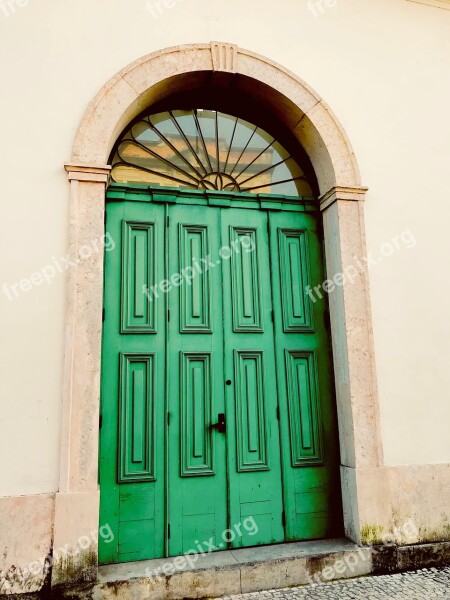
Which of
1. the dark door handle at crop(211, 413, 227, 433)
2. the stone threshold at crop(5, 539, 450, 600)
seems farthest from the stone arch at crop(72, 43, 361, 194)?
the stone threshold at crop(5, 539, 450, 600)

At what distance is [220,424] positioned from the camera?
12.4 feet

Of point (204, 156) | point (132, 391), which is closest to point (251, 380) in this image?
point (132, 391)

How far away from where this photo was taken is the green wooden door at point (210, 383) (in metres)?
3.60

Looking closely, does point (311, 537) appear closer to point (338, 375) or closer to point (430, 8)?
point (338, 375)

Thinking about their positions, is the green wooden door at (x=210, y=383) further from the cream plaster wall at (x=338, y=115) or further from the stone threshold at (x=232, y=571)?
the cream plaster wall at (x=338, y=115)

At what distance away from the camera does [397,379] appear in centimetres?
399

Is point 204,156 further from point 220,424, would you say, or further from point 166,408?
point 220,424

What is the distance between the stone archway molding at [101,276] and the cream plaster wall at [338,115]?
4.3 inches

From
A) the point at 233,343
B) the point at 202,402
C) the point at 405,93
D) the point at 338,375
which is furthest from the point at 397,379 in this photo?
the point at 405,93

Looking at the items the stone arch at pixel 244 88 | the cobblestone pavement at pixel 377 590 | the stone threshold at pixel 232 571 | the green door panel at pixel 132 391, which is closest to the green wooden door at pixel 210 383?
the green door panel at pixel 132 391

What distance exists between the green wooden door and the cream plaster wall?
1.66 ft

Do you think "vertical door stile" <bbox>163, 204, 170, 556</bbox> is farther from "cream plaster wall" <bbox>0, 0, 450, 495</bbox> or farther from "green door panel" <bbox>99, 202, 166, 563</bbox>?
"cream plaster wall" <bbox>0, 0, 450, 495</bbox>

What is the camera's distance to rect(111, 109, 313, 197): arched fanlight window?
423 cm

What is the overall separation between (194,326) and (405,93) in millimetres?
3121
